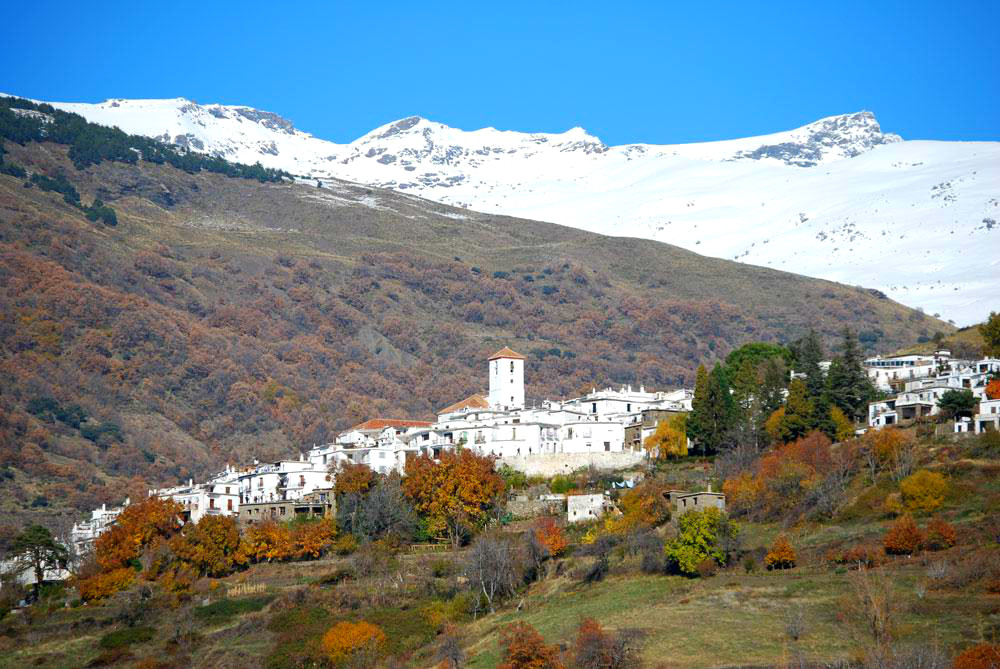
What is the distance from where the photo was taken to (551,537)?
7494cm

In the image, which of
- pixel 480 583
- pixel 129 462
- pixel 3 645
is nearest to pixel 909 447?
pixel 480 583

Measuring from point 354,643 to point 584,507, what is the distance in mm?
18152

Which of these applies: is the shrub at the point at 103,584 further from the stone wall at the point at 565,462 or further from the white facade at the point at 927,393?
the white facade at the point at 927,393

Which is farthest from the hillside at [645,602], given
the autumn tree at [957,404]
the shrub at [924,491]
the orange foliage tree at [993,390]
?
the orange foliage tree at [993,390]

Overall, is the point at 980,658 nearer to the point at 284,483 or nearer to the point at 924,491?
the point at 924,491

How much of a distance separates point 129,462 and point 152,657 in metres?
72.2

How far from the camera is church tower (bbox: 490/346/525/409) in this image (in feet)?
348

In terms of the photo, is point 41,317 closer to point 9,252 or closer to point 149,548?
point 9,252

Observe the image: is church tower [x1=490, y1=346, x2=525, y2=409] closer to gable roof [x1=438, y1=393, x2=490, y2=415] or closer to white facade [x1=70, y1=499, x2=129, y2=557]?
gable roof [x1=438, y1=393, x2=490, y2=415]

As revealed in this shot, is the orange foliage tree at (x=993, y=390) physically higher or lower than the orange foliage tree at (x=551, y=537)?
higher

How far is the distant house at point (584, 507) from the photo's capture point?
79688 millimetres

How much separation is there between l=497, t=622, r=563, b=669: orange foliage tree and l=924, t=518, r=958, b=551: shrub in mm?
17250

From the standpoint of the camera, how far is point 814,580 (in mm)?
61312

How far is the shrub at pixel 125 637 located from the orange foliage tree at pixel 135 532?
9.84m
